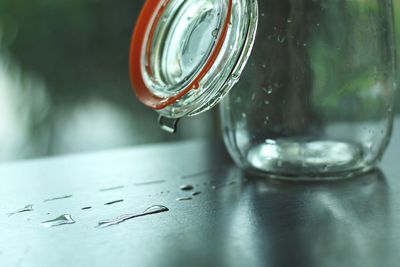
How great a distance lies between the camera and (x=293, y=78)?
612mm

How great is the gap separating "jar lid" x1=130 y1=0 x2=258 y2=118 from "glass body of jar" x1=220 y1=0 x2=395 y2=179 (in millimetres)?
55

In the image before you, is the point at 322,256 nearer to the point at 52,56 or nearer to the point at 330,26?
the point at 330,26

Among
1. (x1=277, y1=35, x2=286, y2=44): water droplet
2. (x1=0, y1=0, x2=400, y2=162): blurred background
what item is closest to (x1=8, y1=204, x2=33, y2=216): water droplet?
(x1=277, y1=35, x2=286, y2=44): water droplet

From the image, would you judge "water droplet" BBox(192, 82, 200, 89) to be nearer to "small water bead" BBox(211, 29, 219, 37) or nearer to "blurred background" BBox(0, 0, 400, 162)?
"small water bead" BBox(211, 29, 219, 37)

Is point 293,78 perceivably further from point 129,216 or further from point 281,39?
point 129,216

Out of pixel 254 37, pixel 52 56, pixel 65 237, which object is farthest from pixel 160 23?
pixel 52 56

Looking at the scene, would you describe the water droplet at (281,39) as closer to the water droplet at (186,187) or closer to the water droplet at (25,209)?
the water droplet at (186,187)

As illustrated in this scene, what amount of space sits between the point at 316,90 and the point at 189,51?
0.39ft

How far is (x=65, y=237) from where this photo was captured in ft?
1.61

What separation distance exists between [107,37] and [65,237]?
1161mm

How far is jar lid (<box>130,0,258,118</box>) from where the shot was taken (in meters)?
0.55

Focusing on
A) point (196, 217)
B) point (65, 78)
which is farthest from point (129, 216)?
point (65, 78)

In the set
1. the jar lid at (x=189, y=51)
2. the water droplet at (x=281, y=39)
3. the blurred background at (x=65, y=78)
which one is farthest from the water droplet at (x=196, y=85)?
the blurred background at (x=65, y=78)

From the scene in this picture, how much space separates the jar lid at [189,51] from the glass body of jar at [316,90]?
6cm
